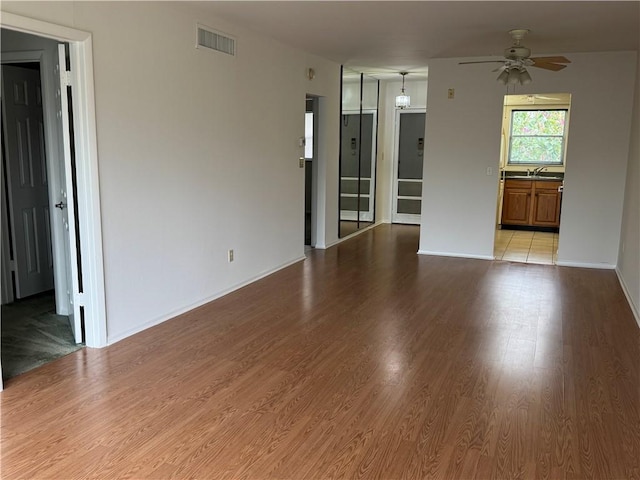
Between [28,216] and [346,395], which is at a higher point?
[28,216]

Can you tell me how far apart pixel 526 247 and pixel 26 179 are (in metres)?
6.37

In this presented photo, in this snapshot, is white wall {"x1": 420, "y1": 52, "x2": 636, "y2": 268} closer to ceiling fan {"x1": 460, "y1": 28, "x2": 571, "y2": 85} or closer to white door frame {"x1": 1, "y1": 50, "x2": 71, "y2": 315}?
ceiling fan {"x1": 460, "y1": 28, "x2": 571, "y2": 85}

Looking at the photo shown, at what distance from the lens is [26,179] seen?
494cm

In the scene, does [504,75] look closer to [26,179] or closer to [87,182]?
[87,182]

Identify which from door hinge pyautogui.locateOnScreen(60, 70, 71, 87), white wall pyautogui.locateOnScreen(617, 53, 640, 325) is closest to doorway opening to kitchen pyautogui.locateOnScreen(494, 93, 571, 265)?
white wall pyautogui.locateOnScreen(617, 53, 640, 325)

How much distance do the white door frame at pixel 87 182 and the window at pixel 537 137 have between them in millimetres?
8200

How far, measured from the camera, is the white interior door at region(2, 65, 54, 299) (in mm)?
4758

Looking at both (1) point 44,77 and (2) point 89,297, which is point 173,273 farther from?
(1) point 44,77

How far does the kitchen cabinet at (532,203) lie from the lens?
9234mm

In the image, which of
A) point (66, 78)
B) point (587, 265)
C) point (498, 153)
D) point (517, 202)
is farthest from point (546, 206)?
point (66, 78)

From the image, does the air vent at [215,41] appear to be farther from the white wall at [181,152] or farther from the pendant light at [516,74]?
the pendant light at [516,74]

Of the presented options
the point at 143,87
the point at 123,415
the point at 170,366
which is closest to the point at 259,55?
the point at 143,87

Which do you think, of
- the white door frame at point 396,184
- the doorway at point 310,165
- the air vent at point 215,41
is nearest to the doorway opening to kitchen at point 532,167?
the white door frame at point 396,184

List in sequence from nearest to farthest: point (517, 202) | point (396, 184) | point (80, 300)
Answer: point (80, 300) → point (517, 202) → point (396, 184)
